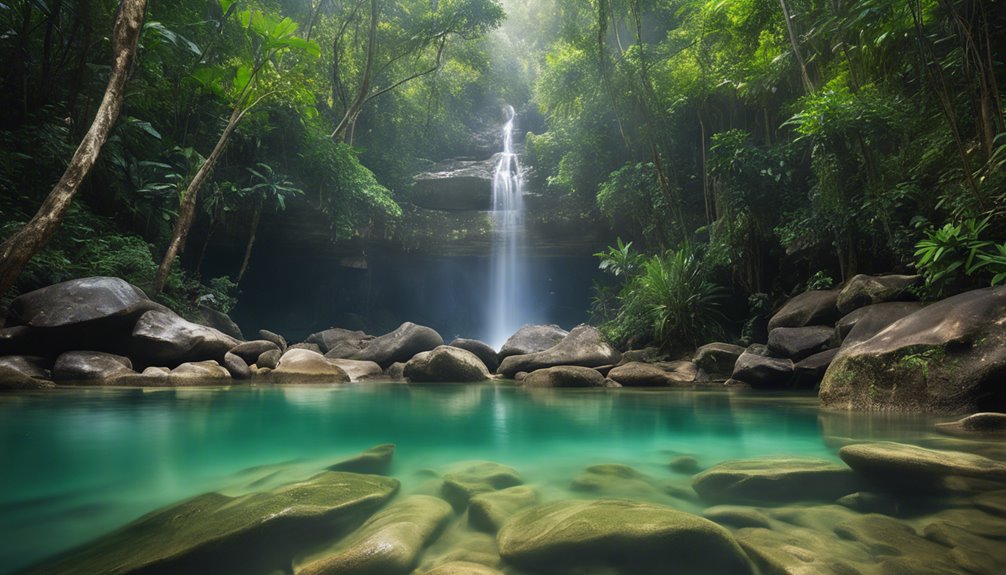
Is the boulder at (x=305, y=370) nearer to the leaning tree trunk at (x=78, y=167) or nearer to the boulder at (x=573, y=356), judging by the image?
the boulder at (x=573, y=356)

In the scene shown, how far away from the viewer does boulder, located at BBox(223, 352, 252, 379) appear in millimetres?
7199

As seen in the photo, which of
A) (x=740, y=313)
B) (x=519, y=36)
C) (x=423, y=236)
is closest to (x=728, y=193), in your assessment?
(x=740, y=313)

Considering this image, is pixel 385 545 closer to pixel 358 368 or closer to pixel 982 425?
pixel 982 425

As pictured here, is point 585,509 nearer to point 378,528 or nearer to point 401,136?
point 378,528

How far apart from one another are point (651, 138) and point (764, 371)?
19.6 feet

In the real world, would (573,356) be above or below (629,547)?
above

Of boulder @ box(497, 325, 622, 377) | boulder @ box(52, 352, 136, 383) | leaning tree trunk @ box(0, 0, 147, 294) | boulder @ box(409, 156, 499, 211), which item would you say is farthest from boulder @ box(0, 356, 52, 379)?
boulder @ box(409, 156, 499, 211)

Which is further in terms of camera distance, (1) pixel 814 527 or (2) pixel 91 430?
(2) pixel 91 430

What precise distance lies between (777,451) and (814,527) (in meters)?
1.08

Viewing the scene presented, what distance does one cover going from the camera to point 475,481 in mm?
1865

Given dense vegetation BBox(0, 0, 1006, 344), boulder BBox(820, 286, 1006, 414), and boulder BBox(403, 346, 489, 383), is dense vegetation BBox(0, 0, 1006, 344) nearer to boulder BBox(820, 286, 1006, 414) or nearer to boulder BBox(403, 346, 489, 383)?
boulder BBox(820, 286, 1006, 414)

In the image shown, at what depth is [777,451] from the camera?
236 centimetres

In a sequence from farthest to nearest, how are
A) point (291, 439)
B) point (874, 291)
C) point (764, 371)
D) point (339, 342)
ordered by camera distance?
point (339, 342) → point (764, 371) → point (874, 291) → point (291, 439)

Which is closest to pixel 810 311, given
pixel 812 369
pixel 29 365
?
pixel 812 369
